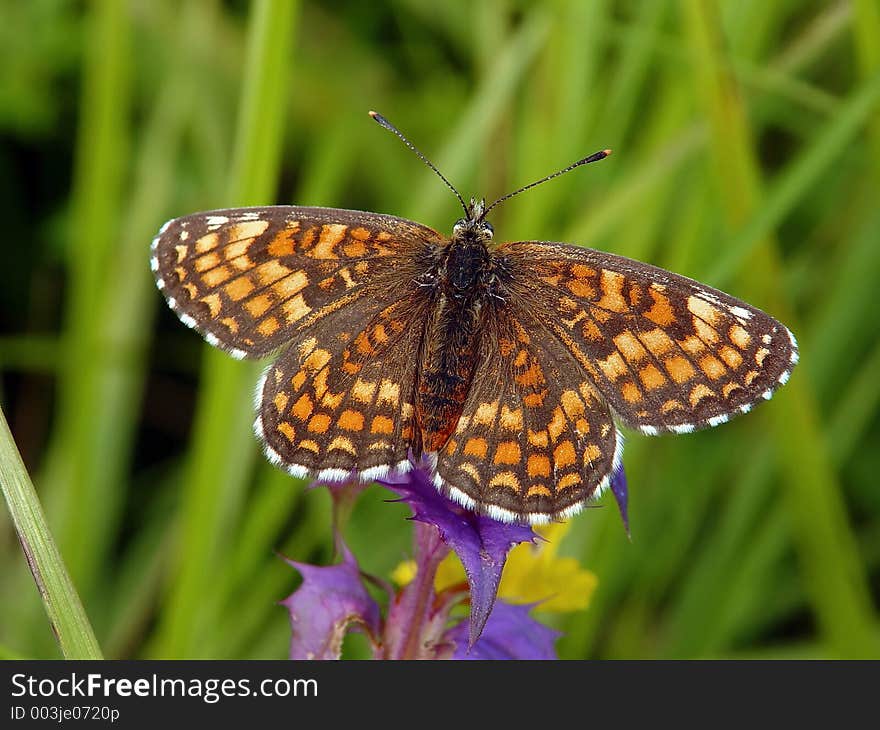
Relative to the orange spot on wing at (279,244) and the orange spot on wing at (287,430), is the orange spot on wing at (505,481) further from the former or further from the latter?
the orange spot on wing at (279,244)

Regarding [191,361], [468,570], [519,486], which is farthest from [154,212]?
[468,570]

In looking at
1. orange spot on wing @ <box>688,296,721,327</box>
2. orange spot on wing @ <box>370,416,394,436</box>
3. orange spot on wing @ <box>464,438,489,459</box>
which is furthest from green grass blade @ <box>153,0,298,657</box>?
orange spot on wing @ <box>688,296,721,327</box>

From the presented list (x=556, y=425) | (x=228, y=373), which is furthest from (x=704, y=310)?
(x=228, y=373)

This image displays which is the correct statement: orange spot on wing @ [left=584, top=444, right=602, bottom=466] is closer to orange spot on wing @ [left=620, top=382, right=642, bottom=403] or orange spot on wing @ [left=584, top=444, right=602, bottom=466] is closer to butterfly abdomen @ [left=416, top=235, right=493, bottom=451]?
orange spot on wing @ [left=620, top=382, right=642, bottom=403]

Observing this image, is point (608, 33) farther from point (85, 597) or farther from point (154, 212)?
point (85, 597)

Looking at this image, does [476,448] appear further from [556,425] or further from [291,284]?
[291,284]

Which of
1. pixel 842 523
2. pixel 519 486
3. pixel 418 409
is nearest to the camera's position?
pixel 519 486

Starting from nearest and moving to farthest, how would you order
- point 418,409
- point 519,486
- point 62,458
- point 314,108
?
point 519,486, point 418,409, point 62,458, point 314,108

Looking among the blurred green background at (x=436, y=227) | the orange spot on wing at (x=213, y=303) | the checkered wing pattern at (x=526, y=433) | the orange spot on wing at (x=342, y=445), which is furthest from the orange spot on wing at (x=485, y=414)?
the blurred green background at (x=436, y=227)
